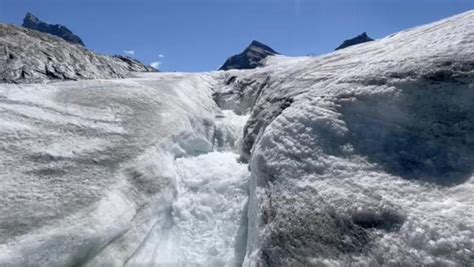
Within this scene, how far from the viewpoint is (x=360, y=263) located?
26.4 feet

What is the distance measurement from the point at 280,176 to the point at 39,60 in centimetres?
1689

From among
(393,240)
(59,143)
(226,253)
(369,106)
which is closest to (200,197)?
(226,253)

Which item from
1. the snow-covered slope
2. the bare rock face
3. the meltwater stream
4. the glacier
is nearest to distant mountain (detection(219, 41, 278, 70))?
the bare rock face

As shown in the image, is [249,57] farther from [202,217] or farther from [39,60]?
[202,217]

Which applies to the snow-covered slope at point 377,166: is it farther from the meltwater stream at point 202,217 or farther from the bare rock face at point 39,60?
the bare rock face at point 39,60

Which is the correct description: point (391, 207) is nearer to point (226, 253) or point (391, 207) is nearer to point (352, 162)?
point (352, 162)

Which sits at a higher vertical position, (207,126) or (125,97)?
(125,97)

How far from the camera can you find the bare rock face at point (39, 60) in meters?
19.9

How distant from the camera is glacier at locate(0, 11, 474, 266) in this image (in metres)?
8.69

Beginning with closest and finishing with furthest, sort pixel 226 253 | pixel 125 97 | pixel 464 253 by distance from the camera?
pixel 464 253, pixel 226 253, pixel 125 97

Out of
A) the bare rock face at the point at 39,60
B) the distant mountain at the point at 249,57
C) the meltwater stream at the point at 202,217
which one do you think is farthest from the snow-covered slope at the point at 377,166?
the distant mountain at the point at 249,57

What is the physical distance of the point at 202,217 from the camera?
13117mm

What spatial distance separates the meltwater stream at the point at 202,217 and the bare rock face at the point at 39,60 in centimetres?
1011

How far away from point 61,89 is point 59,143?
5905mm
